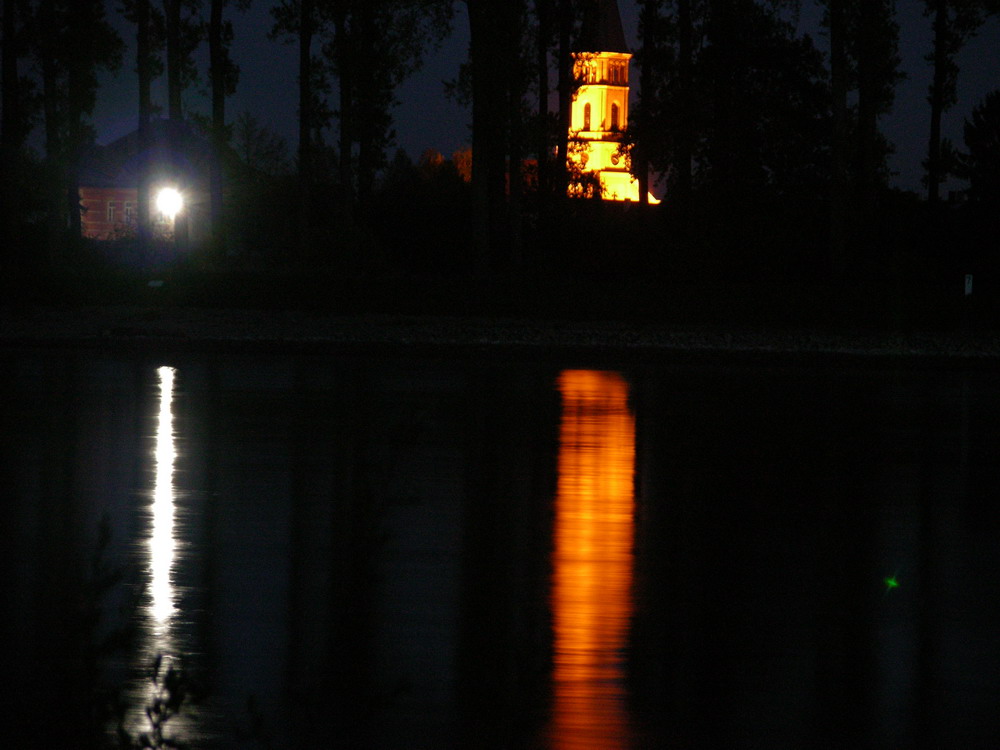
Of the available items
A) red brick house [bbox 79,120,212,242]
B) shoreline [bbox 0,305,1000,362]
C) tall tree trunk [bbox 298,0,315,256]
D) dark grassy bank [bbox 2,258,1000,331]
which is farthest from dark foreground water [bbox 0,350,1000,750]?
red brick house [bbox 79,120,212,242]

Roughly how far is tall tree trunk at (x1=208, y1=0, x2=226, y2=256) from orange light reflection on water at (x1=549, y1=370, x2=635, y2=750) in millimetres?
31302

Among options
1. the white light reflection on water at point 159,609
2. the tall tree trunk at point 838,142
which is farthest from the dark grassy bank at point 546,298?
the white light reflection on water at point 159,609

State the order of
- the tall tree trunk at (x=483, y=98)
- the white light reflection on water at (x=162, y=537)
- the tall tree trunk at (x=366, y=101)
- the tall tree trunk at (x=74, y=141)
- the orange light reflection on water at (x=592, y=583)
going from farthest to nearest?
the tall tree trunk at (x=74, y=141) → the tall tree trunk at (x=366, y=101) → the tall tree trunk at (x=483, y=98) → the white light reflection on water at (x=162, y=537) → the orange light reflection on water at (x=592, y=583)

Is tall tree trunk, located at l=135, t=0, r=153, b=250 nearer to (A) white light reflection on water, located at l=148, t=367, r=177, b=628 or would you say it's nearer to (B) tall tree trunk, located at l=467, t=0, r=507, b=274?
(B) tall tree trunk, located at l=467, t=0, r=507, b=274

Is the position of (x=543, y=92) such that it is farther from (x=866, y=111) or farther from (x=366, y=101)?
(x=866, y=111)

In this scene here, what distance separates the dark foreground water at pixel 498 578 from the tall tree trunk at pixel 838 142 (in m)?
19.3

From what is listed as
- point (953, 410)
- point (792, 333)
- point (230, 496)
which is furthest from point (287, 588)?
point (792, 333)

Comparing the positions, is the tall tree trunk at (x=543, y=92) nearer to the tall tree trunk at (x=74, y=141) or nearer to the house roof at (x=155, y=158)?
the house roof at (x=155, y=158)

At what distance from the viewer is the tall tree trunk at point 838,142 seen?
118 feet

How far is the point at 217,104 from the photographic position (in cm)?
4556

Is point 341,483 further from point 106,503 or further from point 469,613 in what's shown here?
point 469,613

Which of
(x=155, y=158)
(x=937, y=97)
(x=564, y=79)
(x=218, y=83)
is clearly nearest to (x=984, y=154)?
(x=937, y=97)

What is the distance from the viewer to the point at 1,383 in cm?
2062

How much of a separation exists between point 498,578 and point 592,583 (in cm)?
55
